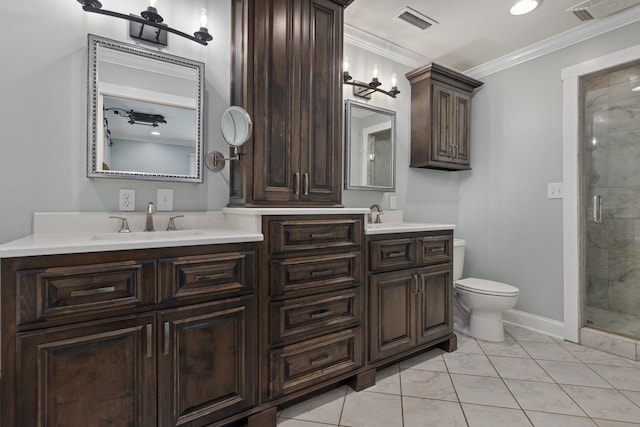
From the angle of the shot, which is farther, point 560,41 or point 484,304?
point 560,41

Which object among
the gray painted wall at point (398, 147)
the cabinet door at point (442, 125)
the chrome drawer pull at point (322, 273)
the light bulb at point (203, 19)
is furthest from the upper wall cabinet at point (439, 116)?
the light bulb at point (203, 19)

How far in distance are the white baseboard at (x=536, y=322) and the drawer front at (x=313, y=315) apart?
195 centimetres

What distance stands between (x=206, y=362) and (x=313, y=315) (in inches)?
22.2

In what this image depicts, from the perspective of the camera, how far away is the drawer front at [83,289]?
1.04 meters

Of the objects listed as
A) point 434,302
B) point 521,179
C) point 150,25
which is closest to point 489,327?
point 434,302

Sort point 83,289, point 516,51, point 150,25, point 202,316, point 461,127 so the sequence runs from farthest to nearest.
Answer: point 461,127, point 516,51, point 150,25, point 202,316, point 83,289

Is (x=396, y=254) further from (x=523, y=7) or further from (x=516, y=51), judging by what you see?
(x=516, y=51)

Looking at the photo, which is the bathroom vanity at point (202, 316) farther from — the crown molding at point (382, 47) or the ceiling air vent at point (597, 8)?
the ceiling air vent at point (597, 8)

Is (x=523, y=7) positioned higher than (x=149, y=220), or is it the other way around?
(x=523, y=7)

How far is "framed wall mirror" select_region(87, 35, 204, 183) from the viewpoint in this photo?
1615mm

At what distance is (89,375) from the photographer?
44.6 inches

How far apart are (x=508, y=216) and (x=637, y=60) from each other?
143 cm

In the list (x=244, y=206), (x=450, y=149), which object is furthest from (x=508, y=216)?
(x=244, y=206)

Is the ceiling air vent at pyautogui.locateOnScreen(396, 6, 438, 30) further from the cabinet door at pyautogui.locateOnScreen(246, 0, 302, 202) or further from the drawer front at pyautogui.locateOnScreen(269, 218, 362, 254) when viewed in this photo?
the drawer front at pyautogui.locateOnScreen(269, 218, 362, 254)
